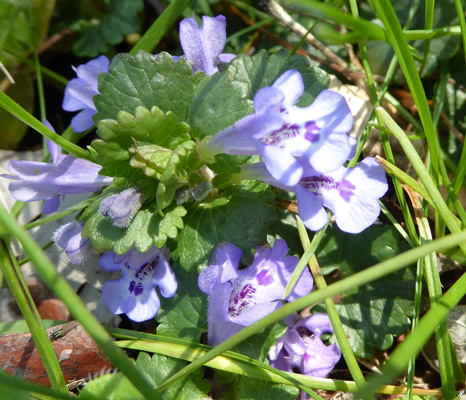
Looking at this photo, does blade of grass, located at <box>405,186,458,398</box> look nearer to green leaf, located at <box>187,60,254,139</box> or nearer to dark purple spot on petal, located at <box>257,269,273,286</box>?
dark purple spot on petal, located at <box>257,269,273,286</box>

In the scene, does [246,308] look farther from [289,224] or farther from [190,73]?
[190,73]

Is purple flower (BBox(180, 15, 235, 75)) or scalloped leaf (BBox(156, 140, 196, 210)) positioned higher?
purple flower (BBox(180, 15, 235, 75))

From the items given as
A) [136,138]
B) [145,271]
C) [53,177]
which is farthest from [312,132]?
[53,177]

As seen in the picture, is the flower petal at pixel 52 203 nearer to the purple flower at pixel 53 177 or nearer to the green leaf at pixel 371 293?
the purple flower at pixel 53 177

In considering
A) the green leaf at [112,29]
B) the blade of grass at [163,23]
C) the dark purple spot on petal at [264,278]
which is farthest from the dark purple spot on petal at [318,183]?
the green leaf at [112,29]

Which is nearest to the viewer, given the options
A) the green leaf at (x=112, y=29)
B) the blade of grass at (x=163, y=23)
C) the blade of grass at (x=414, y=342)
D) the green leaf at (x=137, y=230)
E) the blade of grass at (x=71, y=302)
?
the blade of grass at (x=414, y=342)

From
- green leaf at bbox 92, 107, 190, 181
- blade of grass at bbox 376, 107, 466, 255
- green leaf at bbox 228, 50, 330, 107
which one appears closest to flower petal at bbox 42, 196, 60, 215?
green leaf at bbox 92, 107, 190, 181
